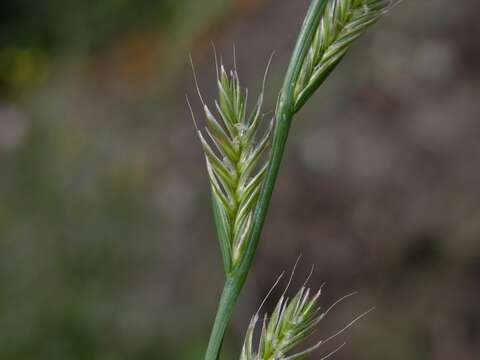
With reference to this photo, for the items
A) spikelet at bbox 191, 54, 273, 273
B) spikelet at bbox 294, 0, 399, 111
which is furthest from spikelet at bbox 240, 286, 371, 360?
spikelet at bbox 294, 0, 399, 111

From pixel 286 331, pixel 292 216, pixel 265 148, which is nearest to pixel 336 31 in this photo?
pixel 265 148

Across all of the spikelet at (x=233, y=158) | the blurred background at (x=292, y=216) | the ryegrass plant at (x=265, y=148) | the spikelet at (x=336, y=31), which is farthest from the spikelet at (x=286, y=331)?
the blurred background at (x=292, y=216)

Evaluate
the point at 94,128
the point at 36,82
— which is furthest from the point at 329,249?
the point at 36,82

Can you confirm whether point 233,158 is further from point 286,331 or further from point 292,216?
point 292,216

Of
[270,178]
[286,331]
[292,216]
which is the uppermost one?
[270,178]

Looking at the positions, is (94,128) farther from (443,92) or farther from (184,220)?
(443,92)

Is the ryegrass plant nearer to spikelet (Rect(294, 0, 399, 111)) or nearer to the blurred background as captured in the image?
spikelet (Rect(294, 0, 399, 111))

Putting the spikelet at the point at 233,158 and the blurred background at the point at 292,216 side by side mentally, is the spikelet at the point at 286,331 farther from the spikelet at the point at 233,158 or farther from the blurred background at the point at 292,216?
the blurred background at the point at 292,216
